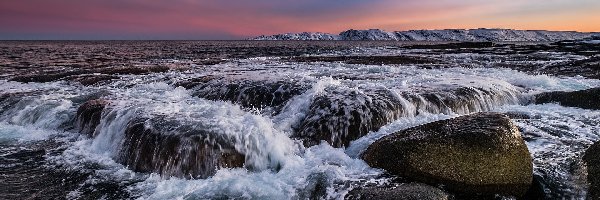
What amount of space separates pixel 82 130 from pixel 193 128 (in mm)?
4128

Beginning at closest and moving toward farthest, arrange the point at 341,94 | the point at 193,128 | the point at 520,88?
the point at 193,128 → the point at 341,94 → the point at 520,88

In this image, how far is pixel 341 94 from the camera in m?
11.7

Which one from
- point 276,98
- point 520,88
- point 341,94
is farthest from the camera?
point 520,88

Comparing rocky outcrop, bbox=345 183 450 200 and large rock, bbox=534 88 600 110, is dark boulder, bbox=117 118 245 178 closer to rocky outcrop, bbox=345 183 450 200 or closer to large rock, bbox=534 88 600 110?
rocky outcrop, bbox=345 183 450 200

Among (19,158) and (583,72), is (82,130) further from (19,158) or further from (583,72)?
(583,72)

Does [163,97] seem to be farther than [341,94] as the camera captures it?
Yes

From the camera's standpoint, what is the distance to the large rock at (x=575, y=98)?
11932 mm

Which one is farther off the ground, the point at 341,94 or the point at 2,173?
the point at 341,94

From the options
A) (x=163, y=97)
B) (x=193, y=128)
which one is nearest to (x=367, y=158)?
(x=193, y=128)

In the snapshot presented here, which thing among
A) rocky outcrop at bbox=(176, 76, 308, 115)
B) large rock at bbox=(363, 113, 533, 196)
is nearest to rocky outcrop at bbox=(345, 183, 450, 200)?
large rock at bbox=(363, 113, 533, 196)

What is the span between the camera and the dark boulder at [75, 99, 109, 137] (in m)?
10.9

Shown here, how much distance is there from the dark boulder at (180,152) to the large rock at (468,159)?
2.99m

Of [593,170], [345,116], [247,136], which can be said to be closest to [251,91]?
[345,116]

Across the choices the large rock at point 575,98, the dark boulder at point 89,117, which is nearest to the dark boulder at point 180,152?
the dark boulder at point 89,117
